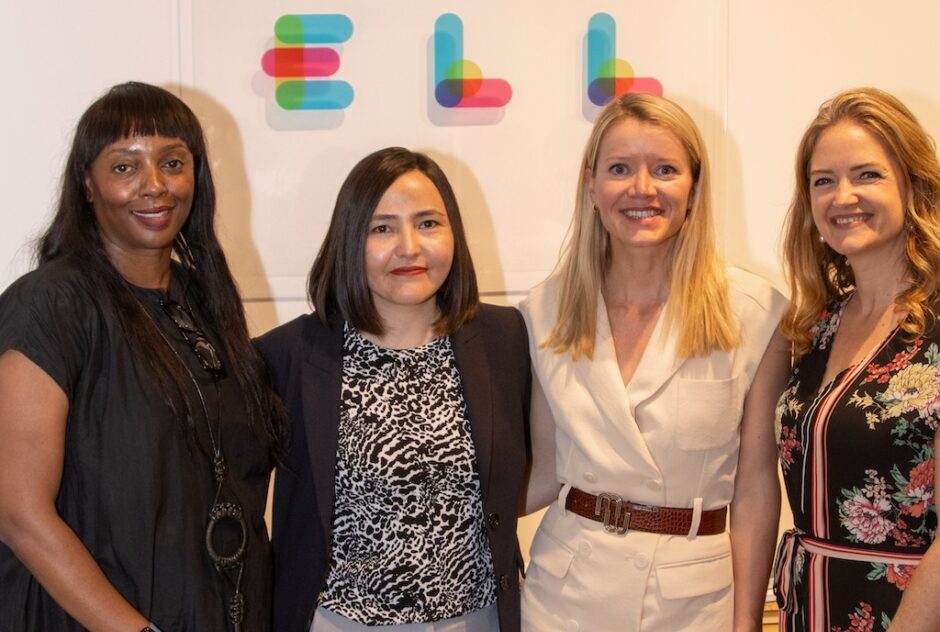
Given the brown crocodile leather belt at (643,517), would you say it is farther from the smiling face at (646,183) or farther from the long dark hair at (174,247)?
the long dark hair at (174,247)

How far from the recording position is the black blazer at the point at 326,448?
80.5 inches

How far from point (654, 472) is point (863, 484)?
415 mm

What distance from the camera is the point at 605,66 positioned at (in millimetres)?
3480

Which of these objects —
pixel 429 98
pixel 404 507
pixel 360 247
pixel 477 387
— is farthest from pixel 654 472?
pixel 429 98

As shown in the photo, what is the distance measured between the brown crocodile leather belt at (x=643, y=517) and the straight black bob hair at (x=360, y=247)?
0.50m

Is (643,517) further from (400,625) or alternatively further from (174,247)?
(174,247)

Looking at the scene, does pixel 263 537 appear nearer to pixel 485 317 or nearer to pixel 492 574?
pixel 492 574

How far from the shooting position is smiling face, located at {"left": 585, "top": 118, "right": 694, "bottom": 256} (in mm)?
2111

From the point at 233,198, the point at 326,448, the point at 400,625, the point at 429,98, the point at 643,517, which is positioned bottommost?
the point at 400,625

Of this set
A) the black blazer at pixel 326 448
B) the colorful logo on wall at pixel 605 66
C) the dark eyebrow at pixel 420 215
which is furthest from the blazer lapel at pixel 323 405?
the colorful logo on wall at pixel 605 66

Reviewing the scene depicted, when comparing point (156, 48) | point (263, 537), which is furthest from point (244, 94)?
point (263, 537)

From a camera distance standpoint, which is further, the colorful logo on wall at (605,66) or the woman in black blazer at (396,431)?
the colorful logo on wall at (605,66)

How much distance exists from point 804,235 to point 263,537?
1318 mm

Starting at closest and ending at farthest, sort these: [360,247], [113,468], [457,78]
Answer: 1. [113,468]
2. [360,247]
3. [457,78]
